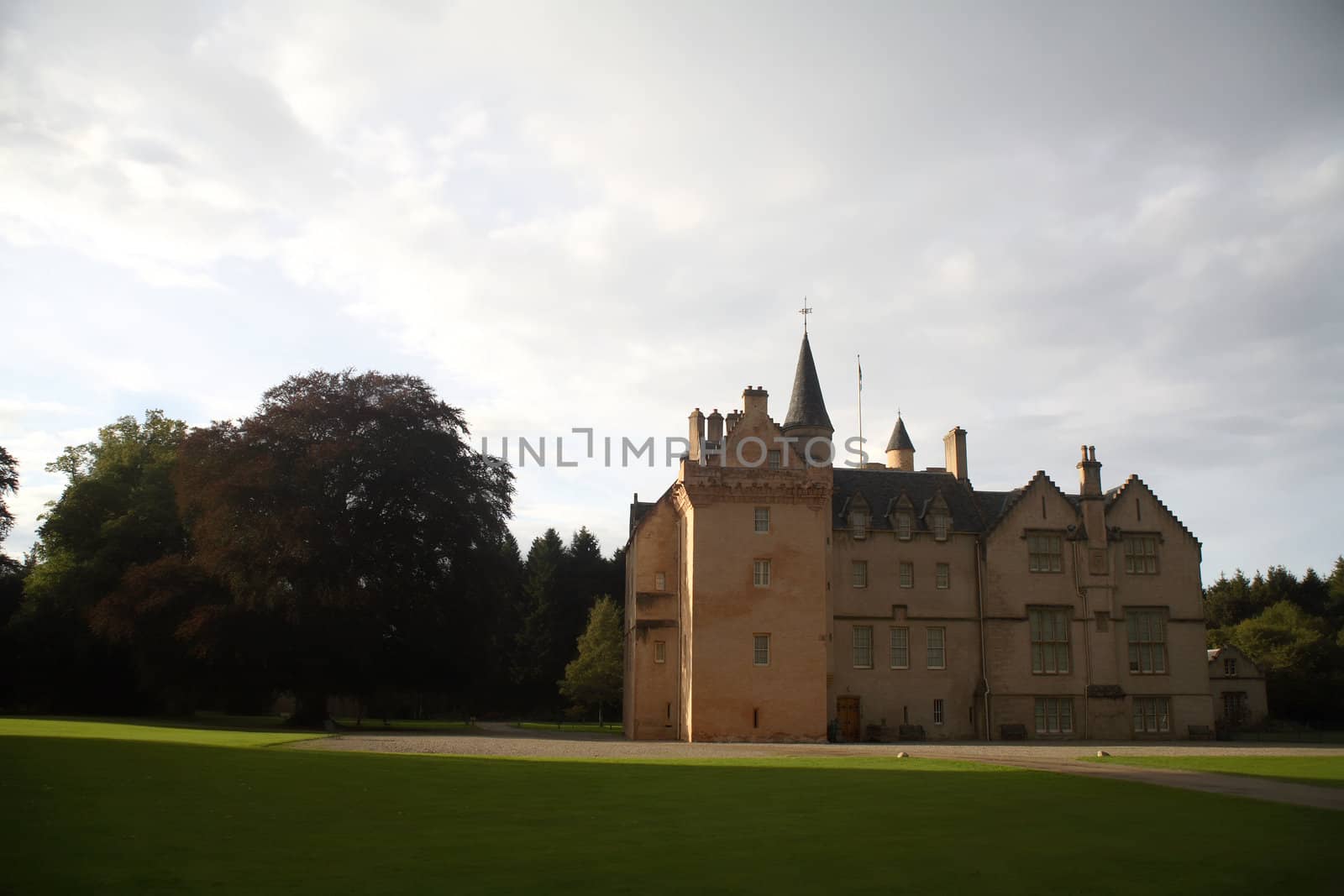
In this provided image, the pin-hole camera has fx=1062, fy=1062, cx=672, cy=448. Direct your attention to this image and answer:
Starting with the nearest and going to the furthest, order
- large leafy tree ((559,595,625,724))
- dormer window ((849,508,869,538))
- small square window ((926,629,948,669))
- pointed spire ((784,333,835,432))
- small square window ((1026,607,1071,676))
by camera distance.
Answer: small square window ((926,629,948,669)), small square window ((1026,607,1071,676)), dormer window ((849,508,869,538)), pointed spire ((784,333,835,432)), large leafy tree ((559,595,625,724))

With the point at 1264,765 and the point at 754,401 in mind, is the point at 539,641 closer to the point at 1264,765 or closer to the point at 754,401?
the point at 754,401

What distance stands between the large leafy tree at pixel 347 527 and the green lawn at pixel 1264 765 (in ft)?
93.1

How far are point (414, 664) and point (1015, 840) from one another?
38.3m

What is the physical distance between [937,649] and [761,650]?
987cm

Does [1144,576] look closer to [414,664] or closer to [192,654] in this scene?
[414,664]

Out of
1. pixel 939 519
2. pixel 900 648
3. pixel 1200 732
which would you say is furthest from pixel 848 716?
pixel 1200 732

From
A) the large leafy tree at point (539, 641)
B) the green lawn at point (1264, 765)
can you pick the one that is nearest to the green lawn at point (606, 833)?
the green lawn at point (1264, 765)

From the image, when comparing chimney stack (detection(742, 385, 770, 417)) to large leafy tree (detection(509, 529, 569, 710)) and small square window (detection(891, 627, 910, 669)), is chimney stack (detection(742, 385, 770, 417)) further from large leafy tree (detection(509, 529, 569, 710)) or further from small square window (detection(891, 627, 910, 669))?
large leafy tree (detection(509, 529, 569, 710))

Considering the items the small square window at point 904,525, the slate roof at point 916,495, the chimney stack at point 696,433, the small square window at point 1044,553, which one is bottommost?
the small square window at point 1044,553

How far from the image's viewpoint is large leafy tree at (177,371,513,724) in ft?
148

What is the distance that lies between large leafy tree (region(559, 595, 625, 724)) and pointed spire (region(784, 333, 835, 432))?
19040 mm

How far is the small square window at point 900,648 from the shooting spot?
4997 centimetres

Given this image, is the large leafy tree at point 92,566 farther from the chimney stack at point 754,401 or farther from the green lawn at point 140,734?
the chimney stack at point 754,401

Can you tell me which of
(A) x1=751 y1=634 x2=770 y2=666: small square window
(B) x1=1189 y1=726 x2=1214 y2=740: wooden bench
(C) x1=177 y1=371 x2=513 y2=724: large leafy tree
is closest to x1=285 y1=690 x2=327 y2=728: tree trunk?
(C) x1=177 y1=371 x2=513 y2=724: large leafy tree
